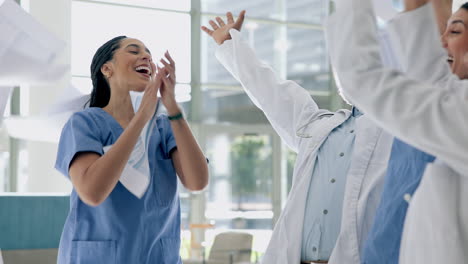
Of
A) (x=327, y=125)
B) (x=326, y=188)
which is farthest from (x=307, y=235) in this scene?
(x=327, y=125)

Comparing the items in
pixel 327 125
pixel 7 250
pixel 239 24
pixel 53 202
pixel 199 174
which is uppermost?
pixel 239 24

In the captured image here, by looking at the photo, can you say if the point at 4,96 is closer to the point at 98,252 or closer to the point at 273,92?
the point at 98,252

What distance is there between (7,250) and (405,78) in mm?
2329

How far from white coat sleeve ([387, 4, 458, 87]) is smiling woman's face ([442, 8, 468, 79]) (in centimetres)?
11

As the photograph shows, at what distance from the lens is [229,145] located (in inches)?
353

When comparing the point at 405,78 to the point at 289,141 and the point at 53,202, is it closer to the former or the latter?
the point at 289,141

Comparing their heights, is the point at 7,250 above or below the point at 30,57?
below

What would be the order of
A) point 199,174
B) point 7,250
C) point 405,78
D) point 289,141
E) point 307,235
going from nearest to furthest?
point 405,78
point 307,235
point 199,174
point 289,141
point 7,250

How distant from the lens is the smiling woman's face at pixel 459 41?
51.1 inches

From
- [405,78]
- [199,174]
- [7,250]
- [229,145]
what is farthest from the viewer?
[229,145]

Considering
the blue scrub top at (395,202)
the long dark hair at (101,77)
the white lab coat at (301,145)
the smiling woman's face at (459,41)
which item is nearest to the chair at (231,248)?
the white lab coat at (301,145)

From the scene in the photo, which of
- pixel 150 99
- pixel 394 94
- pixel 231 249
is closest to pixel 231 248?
pixel 231 249

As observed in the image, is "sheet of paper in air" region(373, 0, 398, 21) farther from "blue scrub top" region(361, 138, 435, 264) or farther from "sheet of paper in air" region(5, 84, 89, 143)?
"sheet of paper in air" region(5, 84, 89, 143)

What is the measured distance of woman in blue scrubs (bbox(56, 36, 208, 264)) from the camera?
1.68m
